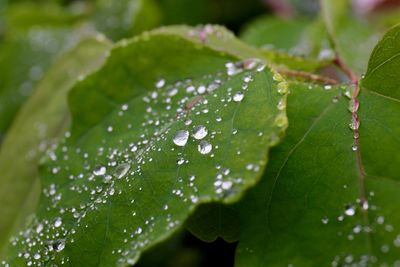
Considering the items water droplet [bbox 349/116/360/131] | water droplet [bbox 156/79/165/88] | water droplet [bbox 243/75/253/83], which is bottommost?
water droplet [bbox 156/79/165/88]

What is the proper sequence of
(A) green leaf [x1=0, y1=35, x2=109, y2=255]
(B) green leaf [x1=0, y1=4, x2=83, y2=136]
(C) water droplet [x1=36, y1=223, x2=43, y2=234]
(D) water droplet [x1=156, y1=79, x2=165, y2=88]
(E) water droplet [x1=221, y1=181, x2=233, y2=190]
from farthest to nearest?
(B) green leaf [x1=0, y1=4, x2=83, y2=136] < (A) green leaf [x1=0, y1=35, x2=109, y2=255] < (D) water droplet [x1=156, y1=79, x2=165, y2=88] < (C) water droplet [x1=36, y1=223, x2=43, y2=234] < (E) water droplet [x1=221, y1=181, x2=233, y2=190]

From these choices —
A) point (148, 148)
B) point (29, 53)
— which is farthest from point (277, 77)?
point (29, 53)

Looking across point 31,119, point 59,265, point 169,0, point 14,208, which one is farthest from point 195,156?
point 169,0

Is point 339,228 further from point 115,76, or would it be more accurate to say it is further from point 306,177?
point 115,76

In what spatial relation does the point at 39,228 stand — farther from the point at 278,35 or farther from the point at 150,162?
the point at 278,35

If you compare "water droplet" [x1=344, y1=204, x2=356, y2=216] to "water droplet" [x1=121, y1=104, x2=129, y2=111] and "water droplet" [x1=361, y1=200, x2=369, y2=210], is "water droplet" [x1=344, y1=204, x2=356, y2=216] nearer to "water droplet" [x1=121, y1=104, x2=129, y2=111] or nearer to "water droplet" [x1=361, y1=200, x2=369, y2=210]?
"water droplet" [x1=361, y1=200, x2=369, y2=210]

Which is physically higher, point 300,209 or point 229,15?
point 300,209

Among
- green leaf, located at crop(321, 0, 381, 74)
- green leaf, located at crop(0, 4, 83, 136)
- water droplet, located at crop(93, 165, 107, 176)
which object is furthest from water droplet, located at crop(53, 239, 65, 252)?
green leaf, located at crop(0, 4, 83, 136)
